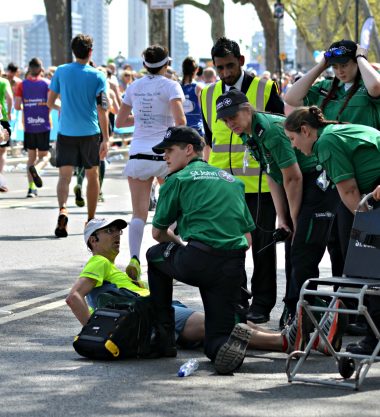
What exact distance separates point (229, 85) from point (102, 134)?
525cm

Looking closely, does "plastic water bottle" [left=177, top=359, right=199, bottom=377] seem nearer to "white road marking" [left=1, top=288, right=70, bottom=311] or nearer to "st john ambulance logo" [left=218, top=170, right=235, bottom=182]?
"st john ambulance logo" [left=218, top=170, right=235, bottom=182]

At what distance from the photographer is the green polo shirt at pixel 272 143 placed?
8562mm

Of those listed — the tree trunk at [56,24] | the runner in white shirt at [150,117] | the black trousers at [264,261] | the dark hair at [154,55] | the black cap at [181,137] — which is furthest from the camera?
the tree trunk at [56,24]

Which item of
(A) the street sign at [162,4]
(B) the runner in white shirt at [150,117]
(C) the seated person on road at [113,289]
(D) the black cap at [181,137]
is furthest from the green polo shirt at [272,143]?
(A) the street sign at [162,4]

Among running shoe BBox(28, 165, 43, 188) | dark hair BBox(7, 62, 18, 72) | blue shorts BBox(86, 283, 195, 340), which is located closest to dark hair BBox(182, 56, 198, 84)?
running shoe BBox(28, 165, 43, 188)

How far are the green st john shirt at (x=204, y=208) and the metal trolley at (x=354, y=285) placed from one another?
Result: 691 millimetres

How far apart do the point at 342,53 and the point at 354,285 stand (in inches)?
79.8

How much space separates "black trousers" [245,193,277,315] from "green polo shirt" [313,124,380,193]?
72.8 inches

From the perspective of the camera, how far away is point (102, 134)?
14.7 metres

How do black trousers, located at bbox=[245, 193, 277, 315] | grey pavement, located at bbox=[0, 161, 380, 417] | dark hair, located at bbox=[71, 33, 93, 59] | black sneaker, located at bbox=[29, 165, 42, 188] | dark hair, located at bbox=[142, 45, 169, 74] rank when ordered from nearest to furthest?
grey pavement, located at bbox=[0, 161, 380, 417], black trousers, located at bbox=[245, 193, 277, 315], dark hair, located at bbox=[142, 45, 169, 74], dark hair, located at bbox=[71, 33, 93, 59], black sneaker, located at bbox=[29, 165, 42, 188]

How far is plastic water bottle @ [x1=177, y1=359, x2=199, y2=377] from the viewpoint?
24.4 ft

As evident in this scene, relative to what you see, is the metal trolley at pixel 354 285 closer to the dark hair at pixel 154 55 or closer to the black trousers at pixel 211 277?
the black trousers at pixel 211 277

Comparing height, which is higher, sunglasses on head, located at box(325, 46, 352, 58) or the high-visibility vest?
sunglasses on head, located at box(325, 46, 352, 58)

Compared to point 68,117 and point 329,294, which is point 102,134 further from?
point 329,294
